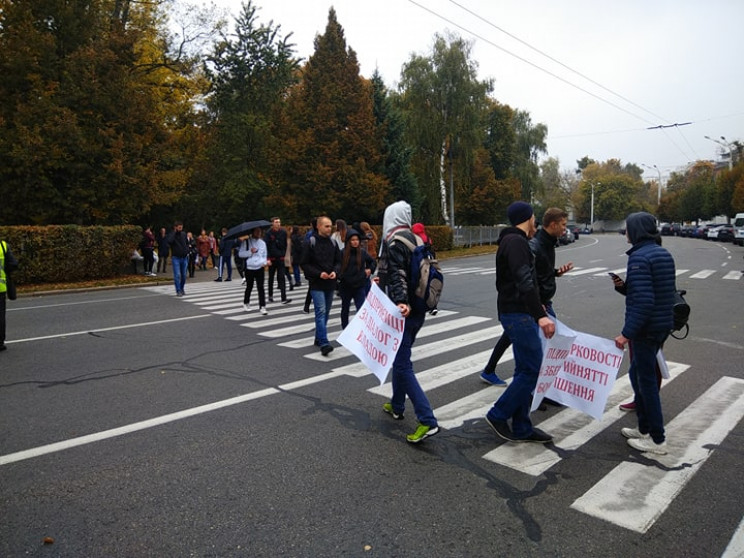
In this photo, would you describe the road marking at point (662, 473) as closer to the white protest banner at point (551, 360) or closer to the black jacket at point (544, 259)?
the white protest banner at point (551, 360)

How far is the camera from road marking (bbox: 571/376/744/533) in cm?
328

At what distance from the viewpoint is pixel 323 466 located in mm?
3877

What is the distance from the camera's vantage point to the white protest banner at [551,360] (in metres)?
4.48

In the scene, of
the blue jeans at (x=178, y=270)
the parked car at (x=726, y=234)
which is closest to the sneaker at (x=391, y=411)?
the blue jeans at (x=178, y=270)

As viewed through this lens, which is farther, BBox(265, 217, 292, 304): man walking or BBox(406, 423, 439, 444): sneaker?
BBox(265, 217, 292, 304): man walking

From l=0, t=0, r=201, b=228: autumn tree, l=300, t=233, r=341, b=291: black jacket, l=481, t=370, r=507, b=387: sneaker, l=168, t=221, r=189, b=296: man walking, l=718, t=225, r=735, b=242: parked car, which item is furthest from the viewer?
l=718, t=225, r=735, b=242: parked car

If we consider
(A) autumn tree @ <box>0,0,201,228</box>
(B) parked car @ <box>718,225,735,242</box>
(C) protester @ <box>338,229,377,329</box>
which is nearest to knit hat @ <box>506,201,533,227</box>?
(C) protester @ <box>338,229,377,329</box>

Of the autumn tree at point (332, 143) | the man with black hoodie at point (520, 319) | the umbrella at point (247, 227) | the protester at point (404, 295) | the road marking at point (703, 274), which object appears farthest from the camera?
the autumn tree at point (332, 143)

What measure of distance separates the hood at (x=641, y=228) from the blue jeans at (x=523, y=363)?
1039 millimetres

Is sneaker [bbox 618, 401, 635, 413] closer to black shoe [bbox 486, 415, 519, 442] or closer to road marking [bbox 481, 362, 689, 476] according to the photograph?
road marking [bbox 481, 362, 689, 476]

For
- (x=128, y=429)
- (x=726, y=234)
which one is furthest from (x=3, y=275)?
(x=726, y=234)

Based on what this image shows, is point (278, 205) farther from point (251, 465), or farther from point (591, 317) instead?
point (251, 465)

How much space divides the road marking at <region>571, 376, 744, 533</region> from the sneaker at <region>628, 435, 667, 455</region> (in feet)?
0.14

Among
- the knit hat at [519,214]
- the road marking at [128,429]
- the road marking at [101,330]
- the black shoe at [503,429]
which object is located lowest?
the black shoe at [503,429]
